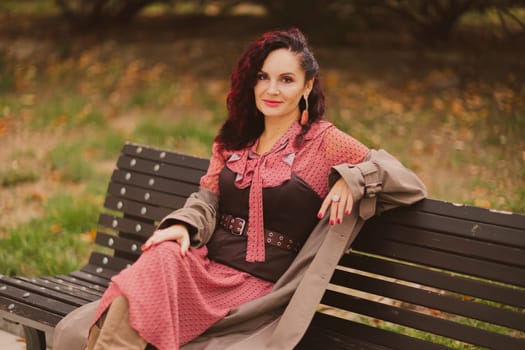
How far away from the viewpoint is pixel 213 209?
3314 millimetres

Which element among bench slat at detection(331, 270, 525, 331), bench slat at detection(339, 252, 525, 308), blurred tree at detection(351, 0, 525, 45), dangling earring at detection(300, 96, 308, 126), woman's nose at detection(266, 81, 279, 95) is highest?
blurred tree at detection(351, 0, 525, 45)

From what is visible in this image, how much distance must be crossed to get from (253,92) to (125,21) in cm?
880

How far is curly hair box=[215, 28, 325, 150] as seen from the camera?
3.22m

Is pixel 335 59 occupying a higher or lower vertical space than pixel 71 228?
higher

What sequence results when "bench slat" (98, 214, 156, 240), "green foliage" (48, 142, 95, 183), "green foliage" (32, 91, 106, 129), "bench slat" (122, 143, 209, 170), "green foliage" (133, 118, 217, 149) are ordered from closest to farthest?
1. "bench slat" (122, 143, 209, 170)
2. "bench slat" (98, 214, 156, 240)
3. "green foliage" (48, 142, 95, 183)
4. "green foliage" (133, 118, 217, 149)
5. "green foliage" (32, 91, 106, 129)

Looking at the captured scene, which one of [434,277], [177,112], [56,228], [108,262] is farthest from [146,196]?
[177,112]

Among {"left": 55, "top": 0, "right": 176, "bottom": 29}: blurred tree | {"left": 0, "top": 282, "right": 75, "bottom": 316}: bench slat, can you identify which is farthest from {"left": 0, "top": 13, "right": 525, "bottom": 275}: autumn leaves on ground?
{"left": 0, "top": 282, "right": 75, "bottom": 316}: bench slat

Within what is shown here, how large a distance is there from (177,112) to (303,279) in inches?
205

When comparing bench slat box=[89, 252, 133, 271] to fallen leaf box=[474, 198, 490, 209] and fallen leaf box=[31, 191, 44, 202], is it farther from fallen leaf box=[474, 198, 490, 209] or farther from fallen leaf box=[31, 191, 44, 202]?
fallen leaf box=[474, 198, 490, 209]

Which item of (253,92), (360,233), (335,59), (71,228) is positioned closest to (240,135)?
(253,92)

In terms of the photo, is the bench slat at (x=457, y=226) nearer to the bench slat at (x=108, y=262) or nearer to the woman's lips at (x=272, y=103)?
the woman's lips at (x=272, y=103)

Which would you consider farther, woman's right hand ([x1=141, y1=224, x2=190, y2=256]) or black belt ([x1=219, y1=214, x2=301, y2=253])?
black belt ([x1=219, y1=214, x2=301, y2=253])

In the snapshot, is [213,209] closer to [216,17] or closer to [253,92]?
[253,92]

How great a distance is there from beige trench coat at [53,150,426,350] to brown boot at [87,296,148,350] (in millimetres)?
226
